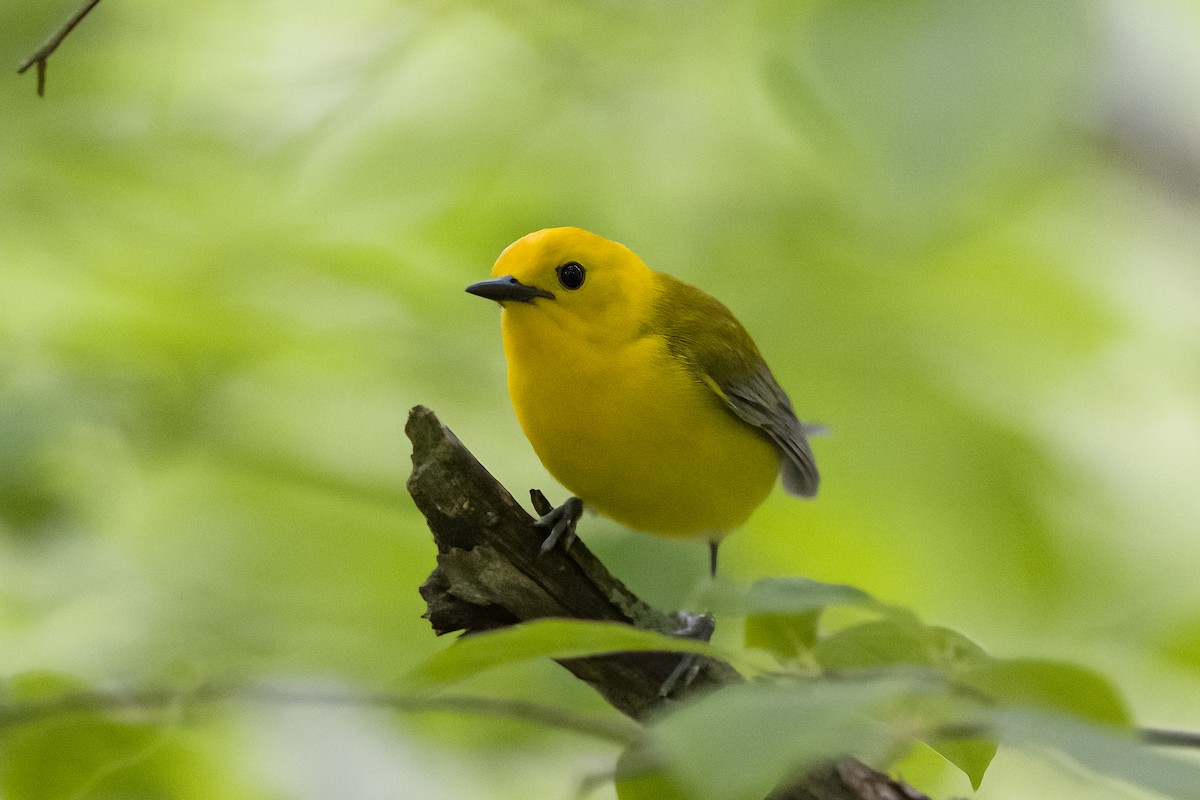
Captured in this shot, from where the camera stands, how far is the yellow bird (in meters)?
3.11

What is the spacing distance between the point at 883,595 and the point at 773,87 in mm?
2758

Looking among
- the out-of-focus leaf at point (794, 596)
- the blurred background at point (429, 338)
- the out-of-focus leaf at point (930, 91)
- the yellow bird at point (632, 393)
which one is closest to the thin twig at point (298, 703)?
the out-of-focus leaf at point (794, 596)

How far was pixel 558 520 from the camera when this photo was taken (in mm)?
2676

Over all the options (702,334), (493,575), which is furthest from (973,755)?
(702,334)

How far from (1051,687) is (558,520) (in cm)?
162

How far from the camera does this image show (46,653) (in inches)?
123

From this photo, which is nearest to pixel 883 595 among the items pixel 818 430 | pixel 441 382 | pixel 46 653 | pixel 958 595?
pixel 958 595

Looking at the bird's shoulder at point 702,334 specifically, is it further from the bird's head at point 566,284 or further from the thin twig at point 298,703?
the thin twig at point 298,703

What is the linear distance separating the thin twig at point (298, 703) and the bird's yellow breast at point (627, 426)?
1.61m

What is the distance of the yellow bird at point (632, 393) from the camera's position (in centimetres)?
311

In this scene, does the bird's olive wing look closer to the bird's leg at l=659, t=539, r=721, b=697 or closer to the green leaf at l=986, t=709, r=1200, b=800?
the bird's leg at l=659, t=539, r=721, b=697

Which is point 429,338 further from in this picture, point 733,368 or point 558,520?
point 558,520

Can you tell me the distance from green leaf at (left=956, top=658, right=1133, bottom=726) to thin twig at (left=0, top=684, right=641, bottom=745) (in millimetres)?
425

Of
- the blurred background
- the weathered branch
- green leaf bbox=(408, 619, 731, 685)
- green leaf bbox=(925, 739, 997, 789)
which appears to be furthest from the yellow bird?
green leaf bbox=(408, 619, 731, 685)
